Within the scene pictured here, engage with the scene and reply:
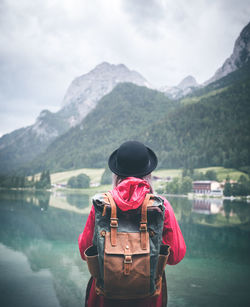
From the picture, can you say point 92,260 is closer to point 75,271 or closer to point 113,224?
point 113,224

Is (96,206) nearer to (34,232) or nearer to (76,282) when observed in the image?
(76,282)

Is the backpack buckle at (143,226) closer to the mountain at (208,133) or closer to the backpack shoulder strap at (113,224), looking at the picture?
the backpack shoulder strap at (113,224)

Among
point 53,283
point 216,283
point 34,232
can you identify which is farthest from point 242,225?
point 53,283

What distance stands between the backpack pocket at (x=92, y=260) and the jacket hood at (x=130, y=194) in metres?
0.64

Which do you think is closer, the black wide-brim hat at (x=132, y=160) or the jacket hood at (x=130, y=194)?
the jacket hood at (x=130, y=194)

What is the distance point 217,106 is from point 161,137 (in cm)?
4683

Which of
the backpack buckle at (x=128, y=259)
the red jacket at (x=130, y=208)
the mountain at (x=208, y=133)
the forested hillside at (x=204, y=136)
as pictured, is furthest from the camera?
the forested hillside at (x=204, y=136)

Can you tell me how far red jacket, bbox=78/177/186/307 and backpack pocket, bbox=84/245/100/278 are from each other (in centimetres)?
16

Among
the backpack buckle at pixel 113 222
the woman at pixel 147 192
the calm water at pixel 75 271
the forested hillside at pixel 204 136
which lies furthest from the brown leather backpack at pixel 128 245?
the forested hillside at pixel 204 136

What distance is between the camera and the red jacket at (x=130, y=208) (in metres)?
2.39

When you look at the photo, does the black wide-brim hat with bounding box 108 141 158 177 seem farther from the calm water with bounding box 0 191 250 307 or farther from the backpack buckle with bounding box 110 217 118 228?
the calm water with bounding box 0 191 250 307

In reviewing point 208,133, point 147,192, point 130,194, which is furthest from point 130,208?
point 208,133

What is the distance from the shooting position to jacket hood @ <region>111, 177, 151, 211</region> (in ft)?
7.65

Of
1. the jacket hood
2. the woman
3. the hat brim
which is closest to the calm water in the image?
the woman
